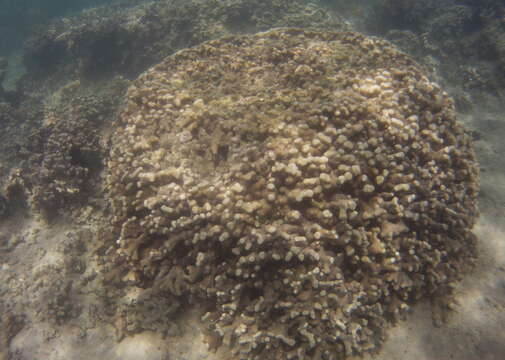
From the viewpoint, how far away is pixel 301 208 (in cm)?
331

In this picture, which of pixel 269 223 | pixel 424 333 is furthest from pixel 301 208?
pixel 424 333

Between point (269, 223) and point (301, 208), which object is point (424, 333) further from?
point (269, 223)

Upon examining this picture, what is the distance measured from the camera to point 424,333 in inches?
143

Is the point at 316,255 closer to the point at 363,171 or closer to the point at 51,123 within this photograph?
the point at 363,171

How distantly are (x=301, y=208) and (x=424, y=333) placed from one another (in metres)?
2.20

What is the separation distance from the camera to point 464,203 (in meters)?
4.02

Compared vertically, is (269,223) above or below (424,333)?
above

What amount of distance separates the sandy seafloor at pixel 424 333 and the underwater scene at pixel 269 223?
2 centimetres

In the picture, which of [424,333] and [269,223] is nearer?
[269,223]

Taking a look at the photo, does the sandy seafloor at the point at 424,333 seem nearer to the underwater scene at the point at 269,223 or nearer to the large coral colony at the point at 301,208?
the underwater scene at the point at 269,223

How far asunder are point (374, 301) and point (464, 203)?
190cm

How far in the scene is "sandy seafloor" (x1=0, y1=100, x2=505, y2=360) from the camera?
11.5 feet

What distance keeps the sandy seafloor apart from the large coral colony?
0.30 m

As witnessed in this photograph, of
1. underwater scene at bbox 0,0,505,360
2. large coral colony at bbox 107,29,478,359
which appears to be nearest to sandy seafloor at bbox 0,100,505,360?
underwater scene at bbox 0,0,505,360
